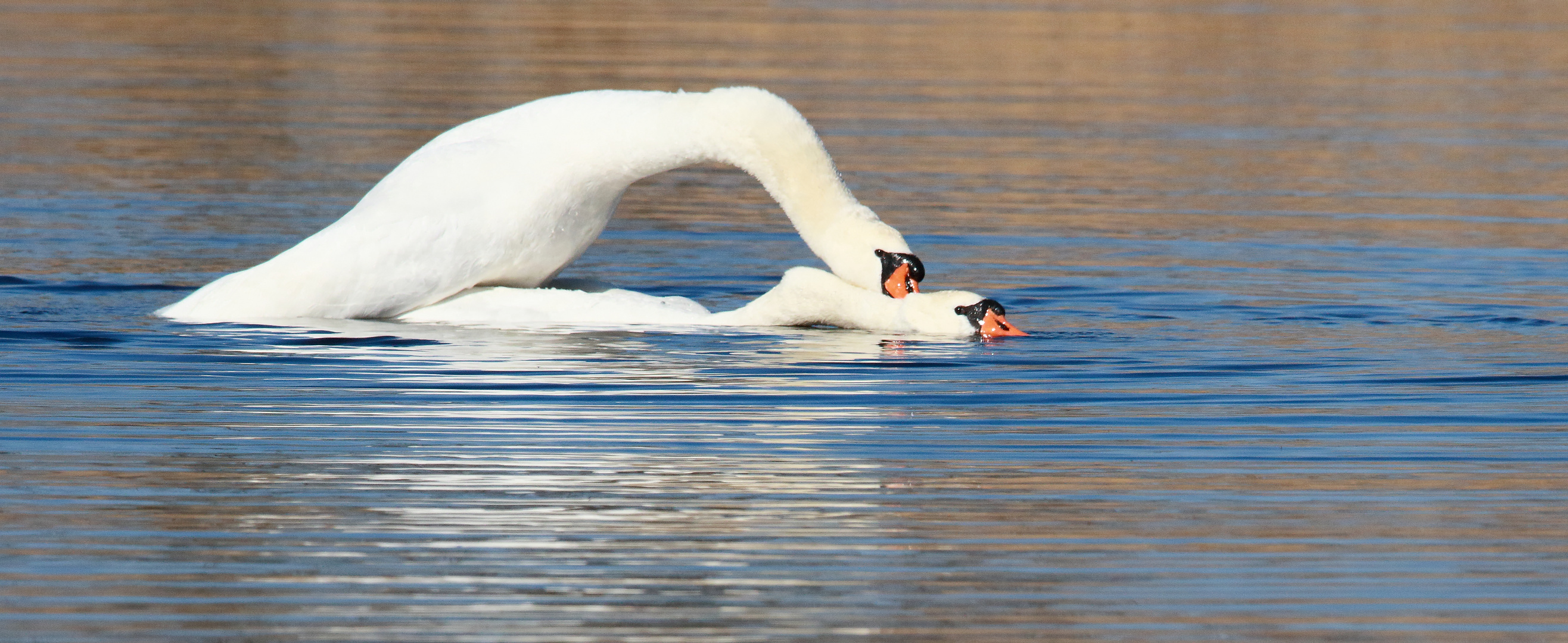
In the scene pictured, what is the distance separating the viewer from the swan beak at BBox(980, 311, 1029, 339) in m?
9.18

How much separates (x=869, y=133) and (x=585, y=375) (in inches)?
361

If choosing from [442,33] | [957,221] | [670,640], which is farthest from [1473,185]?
[442,33]

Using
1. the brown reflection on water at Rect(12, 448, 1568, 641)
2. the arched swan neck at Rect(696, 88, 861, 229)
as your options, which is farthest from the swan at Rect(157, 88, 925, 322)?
the brown reflection on water at Rect(12, 448, 1568, 641)

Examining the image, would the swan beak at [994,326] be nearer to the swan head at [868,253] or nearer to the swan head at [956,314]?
the swan head at [956,314]

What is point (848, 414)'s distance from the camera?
25.4ft

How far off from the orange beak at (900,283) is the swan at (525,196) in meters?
0.10

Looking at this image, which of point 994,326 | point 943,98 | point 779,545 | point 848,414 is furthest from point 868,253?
point 943,98

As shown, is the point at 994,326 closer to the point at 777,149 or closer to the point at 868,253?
the point at 868,253

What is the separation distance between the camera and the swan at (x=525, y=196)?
9.46 metres

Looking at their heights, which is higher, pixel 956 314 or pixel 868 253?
pixel 868 253

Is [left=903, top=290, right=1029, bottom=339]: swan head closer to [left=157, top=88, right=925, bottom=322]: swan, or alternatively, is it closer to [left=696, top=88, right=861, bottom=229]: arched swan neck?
[left=157, top=88, right=925, bottom=322]: swan

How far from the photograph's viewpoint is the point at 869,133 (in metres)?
17.3

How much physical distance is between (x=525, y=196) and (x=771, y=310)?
1064mm

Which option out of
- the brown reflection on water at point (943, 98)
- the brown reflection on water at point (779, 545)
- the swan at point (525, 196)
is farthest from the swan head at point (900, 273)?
the brown reflection on water at point (943, 98)
